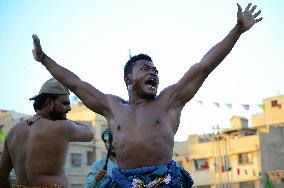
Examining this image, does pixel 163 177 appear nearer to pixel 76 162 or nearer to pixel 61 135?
pixel 61 135

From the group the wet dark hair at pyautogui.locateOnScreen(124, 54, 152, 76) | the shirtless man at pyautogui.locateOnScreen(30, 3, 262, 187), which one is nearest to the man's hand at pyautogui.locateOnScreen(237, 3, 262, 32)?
the shirtless man at pyautogui.locateOnScreen(30, 3, 262, 187)

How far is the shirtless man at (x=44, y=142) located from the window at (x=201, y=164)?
3965 centimetres

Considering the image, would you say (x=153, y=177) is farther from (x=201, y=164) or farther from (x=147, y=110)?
(x=201, y=164)

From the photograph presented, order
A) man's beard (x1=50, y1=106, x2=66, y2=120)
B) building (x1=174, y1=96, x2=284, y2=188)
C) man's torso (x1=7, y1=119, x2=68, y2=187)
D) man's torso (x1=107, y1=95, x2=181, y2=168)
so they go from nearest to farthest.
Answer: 1. man's torso (x1=107, y1=95, x2=181, y2=168)
2. man's torso (x1=7, y1=119, x2=68, y2=187)
3. man's beard (x1=50, y1=106, x2=66, y2=120)
4. building (x1=174, y1=96, x2=284, y2=188)

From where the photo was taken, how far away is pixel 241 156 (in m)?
42.9

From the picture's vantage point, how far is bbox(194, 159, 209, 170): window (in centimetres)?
4447

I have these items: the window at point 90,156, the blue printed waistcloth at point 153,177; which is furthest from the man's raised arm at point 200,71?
the window at point 90,156

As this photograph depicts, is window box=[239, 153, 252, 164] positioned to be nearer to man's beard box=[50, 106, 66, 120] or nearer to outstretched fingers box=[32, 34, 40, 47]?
man's beard box=[50, 106, 66, 120]

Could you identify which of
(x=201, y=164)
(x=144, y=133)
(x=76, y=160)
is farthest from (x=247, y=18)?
(x=201, y=164)

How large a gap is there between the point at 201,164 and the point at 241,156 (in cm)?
367

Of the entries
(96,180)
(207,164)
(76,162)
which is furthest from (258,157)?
(96,180)

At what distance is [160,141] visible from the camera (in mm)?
3922

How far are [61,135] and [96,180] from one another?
1.07m

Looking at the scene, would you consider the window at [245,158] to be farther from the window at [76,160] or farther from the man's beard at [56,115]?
the man's beard at [56,115]
